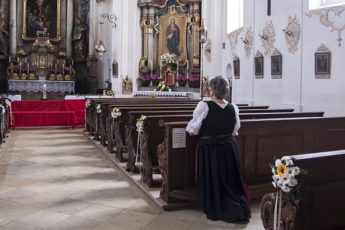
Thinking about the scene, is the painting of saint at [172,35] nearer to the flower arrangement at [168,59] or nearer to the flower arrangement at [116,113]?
the flower arrangement at [168,59]

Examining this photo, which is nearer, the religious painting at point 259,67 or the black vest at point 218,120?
the black vest at point 218,120

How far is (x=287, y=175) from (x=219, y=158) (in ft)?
5.90

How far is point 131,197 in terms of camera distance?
5449 mm

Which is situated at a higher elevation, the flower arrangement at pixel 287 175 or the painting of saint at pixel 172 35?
the painting of saint at pixel 172 35

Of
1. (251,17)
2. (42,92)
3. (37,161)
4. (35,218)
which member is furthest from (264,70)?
(42,92)

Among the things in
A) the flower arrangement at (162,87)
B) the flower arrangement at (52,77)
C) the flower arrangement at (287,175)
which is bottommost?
the flower arrangement at (287,175)

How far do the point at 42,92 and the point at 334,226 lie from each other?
17888 mm

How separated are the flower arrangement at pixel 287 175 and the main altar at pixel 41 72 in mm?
16970

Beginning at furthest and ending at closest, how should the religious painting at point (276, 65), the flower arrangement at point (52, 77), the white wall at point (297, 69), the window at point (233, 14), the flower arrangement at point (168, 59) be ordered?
the flower arrangement at point (52, 77) → the flower arrangement at point (168, 59) → the window at point (233, 14) → the religious painting at point (276, 65) → the white wall at point (297, 69)

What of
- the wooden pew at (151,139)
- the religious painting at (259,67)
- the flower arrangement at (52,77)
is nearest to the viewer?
the wooden pew at (151,139)

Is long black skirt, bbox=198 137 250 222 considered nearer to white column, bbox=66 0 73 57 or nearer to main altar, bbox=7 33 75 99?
main altar, bbox=7 33 75 99

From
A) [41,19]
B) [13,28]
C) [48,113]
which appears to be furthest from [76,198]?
[41,19]

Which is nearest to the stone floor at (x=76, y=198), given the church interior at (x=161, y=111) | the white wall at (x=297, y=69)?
the church interior at (x=161, y=111)

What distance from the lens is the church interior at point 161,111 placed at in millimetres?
4445
